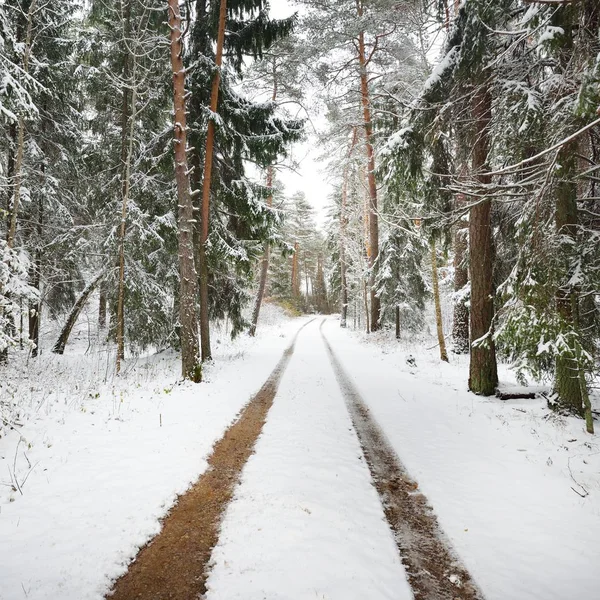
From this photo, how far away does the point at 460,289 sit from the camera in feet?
42.1

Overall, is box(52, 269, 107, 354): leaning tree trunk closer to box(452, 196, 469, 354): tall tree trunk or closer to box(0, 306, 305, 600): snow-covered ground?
box(0, 306, 305, 600): snow-covered ground

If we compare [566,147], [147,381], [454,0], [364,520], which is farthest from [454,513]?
[454,0]

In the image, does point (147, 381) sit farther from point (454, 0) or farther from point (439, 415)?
point (454, 0)

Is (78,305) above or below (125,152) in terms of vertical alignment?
below

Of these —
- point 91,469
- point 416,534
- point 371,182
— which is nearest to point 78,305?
point 91,469

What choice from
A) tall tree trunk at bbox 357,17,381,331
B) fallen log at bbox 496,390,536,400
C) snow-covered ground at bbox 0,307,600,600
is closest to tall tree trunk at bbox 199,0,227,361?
snow-covered ground at bbox 0,307,600,600

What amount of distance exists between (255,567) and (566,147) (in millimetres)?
6858

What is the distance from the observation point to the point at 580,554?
10.4 ft

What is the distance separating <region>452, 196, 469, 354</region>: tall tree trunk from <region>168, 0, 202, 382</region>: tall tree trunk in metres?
8.84

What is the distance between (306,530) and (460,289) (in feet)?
37.7

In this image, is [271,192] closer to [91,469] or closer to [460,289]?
[460,289]

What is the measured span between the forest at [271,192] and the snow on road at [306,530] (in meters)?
0.08

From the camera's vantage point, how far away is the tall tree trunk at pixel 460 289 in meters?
11.9

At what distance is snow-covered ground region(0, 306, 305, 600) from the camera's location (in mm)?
2912
